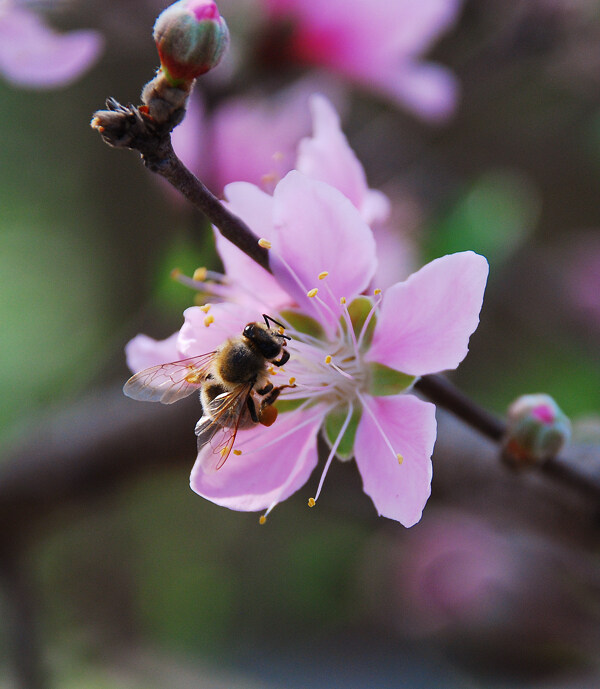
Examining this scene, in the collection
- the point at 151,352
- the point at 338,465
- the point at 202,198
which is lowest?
the point at 338,465

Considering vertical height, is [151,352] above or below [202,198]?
below

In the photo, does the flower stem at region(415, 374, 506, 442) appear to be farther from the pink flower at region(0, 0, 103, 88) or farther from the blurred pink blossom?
the pink flower at region(0, 0, 103, 88)

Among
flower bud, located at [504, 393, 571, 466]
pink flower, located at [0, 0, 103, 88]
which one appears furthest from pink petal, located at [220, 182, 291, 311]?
pink flower, located at [0, 0, 103, 88]

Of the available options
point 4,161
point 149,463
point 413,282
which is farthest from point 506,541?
point 4,161

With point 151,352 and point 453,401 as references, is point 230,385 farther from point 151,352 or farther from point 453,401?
point 453,401

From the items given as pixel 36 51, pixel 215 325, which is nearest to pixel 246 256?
pixel 215 325

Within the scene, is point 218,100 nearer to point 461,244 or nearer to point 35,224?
point 461,244
